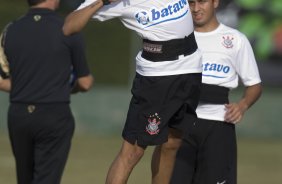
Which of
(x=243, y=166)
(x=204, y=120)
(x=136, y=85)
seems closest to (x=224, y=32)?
(x=204, y=120)

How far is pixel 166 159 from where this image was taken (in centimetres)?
628

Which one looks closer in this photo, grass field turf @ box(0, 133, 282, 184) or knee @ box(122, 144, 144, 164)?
knee @ box(122, 144, 144, 164)

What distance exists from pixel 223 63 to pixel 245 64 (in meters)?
0.18

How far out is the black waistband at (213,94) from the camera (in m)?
6.96

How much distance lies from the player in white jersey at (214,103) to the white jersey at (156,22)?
2.55ft

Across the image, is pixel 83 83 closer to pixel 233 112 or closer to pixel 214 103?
pixel 214 103

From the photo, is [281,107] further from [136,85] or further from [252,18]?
[136,85]

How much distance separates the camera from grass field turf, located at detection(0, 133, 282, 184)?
10.5m

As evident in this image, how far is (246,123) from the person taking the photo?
44.3 feet

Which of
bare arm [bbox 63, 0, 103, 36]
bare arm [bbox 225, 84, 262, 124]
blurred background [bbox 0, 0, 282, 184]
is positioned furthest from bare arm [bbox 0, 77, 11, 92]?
blurred background [bbox 0, 0, 282, 184]

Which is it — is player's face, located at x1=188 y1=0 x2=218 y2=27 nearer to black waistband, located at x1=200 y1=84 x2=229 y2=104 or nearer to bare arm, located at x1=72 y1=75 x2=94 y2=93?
black waistband, located at x1=200 y1=84 x2=229 y2=104

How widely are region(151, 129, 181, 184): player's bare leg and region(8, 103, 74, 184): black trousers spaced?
0.83m

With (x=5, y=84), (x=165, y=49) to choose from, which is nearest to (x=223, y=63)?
(x=165, y=49)

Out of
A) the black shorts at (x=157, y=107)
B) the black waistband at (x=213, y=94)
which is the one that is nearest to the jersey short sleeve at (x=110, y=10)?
the black shorts at (x=157, y=107)
